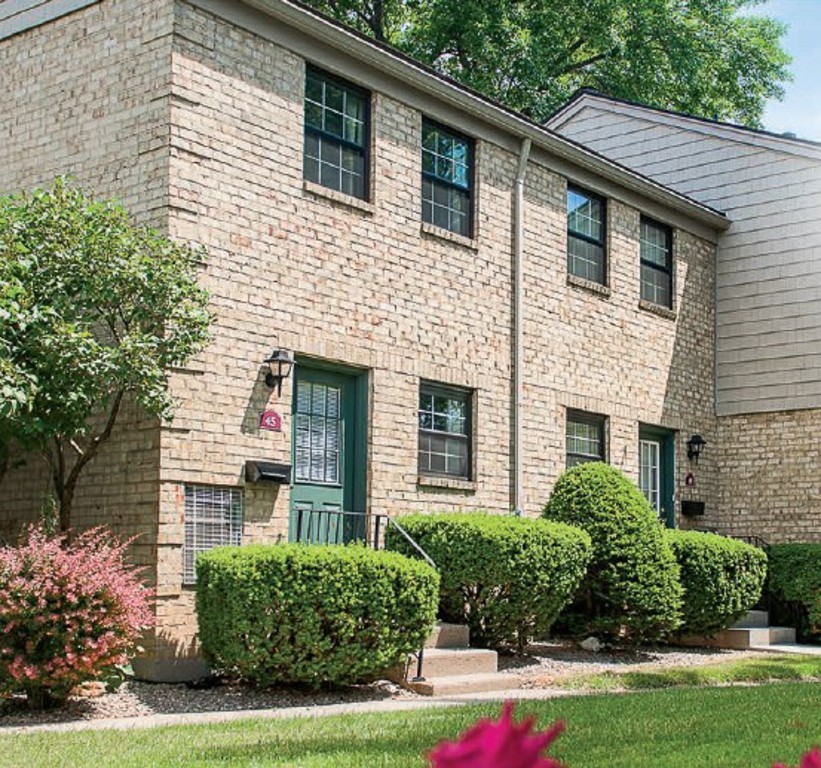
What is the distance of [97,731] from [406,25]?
24459 mm

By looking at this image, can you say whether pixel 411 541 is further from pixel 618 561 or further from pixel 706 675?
pixel 706 675

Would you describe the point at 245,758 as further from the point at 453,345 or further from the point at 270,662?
the point at 453,345

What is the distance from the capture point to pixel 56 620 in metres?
8.10

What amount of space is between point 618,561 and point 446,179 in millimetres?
4612

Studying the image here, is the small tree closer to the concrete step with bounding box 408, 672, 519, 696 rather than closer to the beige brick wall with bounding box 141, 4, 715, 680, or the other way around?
the beige brick wall with bounding box 141, 4, 715, 680

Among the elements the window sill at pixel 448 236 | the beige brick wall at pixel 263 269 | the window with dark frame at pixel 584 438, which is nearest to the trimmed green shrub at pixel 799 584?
the window with dark frame at pixel 584 438

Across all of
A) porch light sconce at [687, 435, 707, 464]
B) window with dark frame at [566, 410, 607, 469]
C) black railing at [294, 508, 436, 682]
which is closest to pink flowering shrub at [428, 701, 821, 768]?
black railing at [294, 508, 436, 682]

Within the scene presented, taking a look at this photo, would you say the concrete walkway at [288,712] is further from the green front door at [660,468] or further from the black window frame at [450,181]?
the green front door at [660,468]

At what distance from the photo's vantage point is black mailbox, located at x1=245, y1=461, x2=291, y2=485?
10641 millimetres

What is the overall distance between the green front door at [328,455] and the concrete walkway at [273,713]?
2.43 meters

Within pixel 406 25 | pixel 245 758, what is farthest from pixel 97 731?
pixel 406 25

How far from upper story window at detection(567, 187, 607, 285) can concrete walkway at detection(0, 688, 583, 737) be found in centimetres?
722

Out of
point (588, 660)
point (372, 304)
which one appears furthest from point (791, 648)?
point (372, 304)

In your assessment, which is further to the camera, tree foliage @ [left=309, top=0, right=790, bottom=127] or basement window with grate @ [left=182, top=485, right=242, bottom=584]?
tree foliage @ [left=309, top=0, right=790, bottom=127]
